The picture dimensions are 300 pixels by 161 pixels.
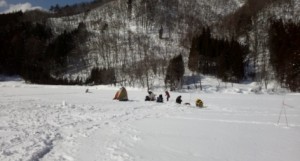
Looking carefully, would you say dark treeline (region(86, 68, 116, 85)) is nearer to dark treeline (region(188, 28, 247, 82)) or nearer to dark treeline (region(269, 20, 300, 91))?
dark treeline (region(188, 28, 247, 82))

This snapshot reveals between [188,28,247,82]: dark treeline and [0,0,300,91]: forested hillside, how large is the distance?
0.24 metres

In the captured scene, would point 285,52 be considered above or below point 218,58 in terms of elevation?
above

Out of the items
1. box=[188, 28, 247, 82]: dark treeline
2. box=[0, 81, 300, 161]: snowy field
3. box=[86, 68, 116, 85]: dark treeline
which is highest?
box=[188, 28, 247, 82]: dark treeline

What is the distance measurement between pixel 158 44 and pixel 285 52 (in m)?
62.5

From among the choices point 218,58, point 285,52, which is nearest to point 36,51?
point 218,58

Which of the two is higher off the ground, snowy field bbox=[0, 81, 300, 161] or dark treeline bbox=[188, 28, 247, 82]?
dark treeline bbox=[188, 28, 247, 82]

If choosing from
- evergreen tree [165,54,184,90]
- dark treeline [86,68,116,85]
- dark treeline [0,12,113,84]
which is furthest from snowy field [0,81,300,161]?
dark treeline [0,12,113,84]

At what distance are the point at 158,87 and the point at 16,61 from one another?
63.1 m

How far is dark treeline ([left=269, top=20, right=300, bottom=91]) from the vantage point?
56.1m

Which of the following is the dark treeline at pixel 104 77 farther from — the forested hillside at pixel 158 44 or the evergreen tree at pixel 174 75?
the evergreen tree at pixel 174 75

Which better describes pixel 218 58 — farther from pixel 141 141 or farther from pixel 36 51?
pixel 36 51

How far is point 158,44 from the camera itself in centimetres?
12775

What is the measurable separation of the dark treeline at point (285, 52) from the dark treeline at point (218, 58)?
8310 mm

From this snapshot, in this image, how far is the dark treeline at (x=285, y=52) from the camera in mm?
56094
